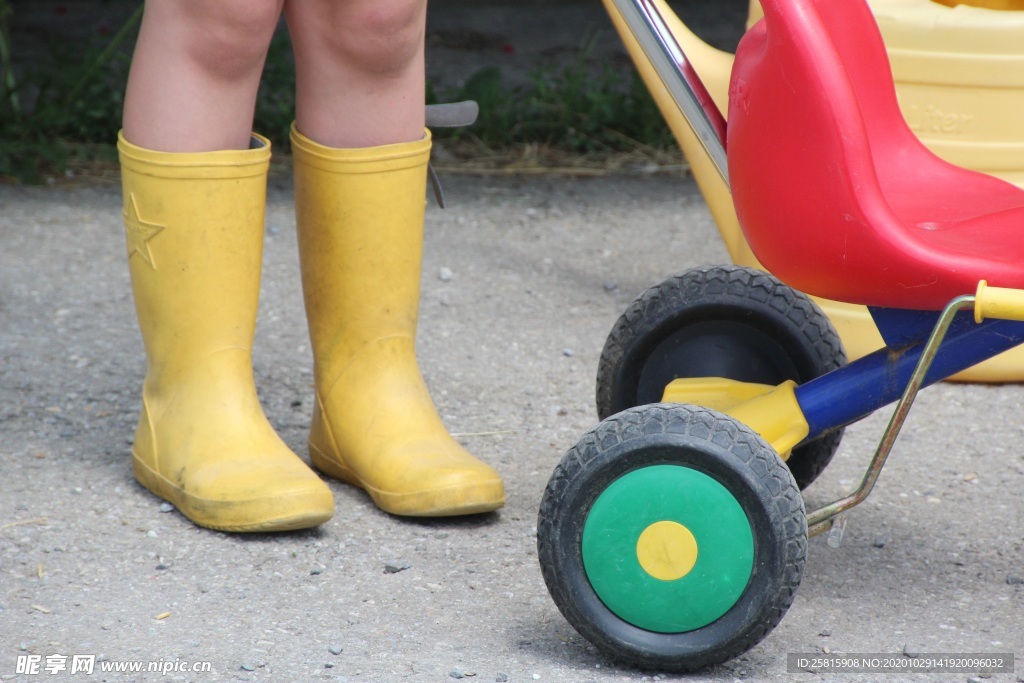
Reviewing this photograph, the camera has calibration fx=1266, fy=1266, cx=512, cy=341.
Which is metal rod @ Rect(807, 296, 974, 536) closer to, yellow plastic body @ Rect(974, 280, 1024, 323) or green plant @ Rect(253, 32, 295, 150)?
yellow plastic body @ Rect(974, 280, 1024, 323)

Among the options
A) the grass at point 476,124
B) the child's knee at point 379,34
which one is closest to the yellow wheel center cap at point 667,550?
the child's knee at point 379,34

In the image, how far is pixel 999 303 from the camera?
997 millimetres

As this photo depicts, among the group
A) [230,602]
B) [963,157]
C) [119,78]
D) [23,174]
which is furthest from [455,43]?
[230,602]

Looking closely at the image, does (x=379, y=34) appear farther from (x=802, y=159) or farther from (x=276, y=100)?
(x=276, y=100)

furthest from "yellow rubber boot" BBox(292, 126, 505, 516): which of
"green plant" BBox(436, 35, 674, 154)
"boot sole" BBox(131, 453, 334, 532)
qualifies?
"green plant" BBox(436, 35, 674, 154)

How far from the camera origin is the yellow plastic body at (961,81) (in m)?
1.69

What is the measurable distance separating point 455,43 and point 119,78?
1060 millimetres

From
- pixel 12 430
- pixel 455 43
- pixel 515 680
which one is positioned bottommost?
pixel 455 43

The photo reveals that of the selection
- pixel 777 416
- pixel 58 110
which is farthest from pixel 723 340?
pixel 58 110

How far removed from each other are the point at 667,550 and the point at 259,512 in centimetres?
45

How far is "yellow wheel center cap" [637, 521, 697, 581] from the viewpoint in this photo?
3.46ft

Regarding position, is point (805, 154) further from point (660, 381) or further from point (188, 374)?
point (188, 374)

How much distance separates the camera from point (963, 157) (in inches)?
69.1

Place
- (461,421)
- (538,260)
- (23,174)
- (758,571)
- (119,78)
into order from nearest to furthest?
1. (758,571)
2. (461,421)
3. (538,260)
4. (23,174)
5. (119,78)
